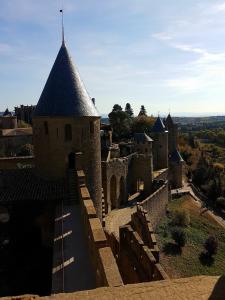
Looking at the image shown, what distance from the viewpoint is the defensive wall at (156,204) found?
27.5 meters

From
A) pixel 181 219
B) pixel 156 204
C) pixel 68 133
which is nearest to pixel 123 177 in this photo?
pixel 156 204

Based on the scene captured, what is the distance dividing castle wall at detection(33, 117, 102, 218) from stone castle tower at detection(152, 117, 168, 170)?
27.5 meters

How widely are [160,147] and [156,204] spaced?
14.4 metres

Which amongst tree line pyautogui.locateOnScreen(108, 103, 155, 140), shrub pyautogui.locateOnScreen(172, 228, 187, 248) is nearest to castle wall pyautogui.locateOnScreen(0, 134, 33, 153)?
tree line pyautogui.locateOnScreen(108, 103, 155, 140)

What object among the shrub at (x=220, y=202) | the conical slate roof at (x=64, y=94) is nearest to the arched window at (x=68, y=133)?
the conical slate roof at (x=64, y=94)

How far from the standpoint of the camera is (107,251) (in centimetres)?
778

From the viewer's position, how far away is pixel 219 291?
16.4 feet

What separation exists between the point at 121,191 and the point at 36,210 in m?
17.0

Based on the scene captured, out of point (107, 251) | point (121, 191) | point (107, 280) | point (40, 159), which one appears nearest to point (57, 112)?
point (40, 159)

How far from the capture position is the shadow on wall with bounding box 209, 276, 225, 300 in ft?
Result: 16.0

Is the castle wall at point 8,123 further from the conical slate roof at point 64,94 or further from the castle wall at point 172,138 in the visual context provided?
the conical slate roof at point 64,94

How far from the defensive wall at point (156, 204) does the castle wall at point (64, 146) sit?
11149 mm

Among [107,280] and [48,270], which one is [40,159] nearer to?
[48,270]

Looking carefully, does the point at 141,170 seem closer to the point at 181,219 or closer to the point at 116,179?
the point at 116,179
